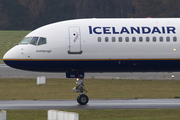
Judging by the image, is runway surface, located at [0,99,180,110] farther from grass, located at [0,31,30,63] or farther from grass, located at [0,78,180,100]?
grass, located at [0,31,30,63]

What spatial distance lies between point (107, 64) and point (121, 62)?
1011 mm

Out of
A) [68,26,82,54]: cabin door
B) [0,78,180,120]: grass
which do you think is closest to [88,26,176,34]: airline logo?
[68,26,82,54]: cabin door

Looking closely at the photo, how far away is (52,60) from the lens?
85.0ft

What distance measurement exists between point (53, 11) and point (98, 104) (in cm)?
10042

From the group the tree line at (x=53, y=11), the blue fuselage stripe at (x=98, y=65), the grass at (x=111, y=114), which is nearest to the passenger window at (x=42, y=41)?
the blue fuselage stripe at (x=98, y=65)

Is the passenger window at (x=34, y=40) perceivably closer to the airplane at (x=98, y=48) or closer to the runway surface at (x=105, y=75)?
the airplane at (x=98, y=48)

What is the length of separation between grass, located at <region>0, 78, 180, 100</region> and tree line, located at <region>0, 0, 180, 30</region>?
70172 millimetres

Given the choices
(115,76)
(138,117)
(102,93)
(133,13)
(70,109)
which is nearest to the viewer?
(138,117)

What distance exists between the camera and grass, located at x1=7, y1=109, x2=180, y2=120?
2250 centimetres

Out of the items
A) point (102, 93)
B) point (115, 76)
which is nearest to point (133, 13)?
point (115, 76)

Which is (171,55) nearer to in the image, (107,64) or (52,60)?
(107,64)

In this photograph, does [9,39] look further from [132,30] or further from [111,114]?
[111,114]

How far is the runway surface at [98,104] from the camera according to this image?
87.5 feet

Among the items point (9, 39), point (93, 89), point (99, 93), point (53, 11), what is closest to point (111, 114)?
point (99, 93)
